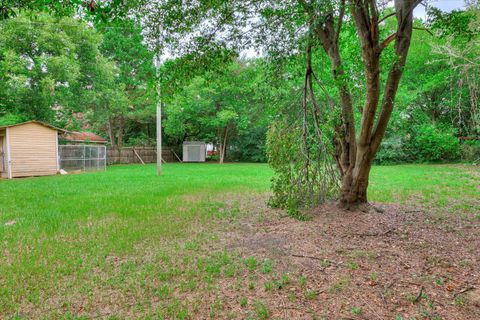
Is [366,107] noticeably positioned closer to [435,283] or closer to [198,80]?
[435,283]

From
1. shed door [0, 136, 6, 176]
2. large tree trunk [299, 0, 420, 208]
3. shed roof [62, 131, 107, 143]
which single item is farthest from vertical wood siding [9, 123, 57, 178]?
large tree trunk [299, 0, 420, 208]

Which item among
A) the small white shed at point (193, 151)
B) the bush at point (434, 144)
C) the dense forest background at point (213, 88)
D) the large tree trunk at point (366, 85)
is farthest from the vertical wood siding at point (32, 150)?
the bush at point (434, 144)

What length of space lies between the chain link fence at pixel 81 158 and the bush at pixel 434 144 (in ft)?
60.2

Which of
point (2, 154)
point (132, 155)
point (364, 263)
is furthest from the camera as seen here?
point (132, 155)

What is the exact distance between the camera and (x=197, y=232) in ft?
14.1

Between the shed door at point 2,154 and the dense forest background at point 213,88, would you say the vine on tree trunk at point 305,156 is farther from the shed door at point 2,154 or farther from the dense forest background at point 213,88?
the shed door at point 2,154

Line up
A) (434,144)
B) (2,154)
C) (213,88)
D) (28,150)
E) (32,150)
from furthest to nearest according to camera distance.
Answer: (213,88) → (434,144) → (32,150) → (28,150) → (2,154)

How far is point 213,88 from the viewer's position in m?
18.7

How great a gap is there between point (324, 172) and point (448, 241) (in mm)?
1941

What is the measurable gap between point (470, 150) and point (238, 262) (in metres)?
17.1

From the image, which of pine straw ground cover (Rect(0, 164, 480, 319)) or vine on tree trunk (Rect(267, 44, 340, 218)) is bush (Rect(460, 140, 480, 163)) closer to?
pine straw ground cover (Rect(0, 164, 480, 319))

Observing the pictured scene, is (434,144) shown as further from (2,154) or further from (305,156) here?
(2,154)

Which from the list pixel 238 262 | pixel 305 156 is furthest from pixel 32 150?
pixel 238 262

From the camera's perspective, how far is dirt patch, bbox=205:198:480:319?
226 centimetres
